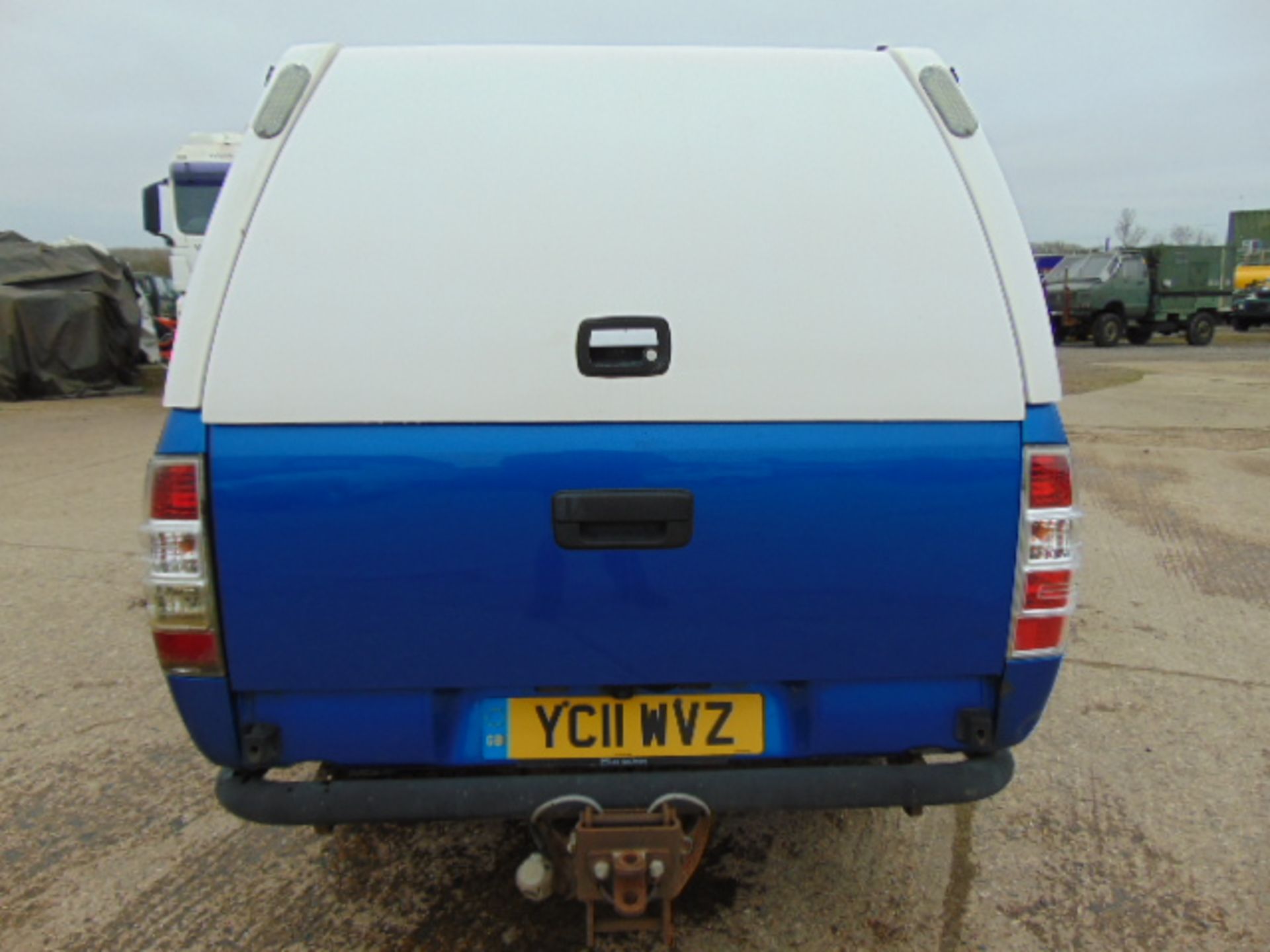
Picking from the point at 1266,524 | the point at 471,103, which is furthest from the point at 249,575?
the point at 1266,524

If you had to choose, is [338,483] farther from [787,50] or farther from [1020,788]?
[1020,788]

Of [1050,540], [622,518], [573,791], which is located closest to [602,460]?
[622,518]

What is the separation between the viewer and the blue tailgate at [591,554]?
75.9 inches

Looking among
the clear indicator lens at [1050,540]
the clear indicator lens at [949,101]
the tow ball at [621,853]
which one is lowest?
the tow ball at [621,853]

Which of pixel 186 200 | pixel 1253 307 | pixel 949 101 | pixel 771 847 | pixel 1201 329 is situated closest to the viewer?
pixel 949 101

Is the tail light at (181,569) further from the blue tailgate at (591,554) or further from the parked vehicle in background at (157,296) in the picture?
the parked vehicle in background at (157,296)

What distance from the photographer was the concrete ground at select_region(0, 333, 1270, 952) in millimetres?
2527

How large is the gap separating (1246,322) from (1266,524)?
26.4 m

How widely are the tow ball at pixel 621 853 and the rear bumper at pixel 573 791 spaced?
0.10 ft

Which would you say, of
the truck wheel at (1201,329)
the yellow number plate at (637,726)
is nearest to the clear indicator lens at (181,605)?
the yellow number plate at (637,726)

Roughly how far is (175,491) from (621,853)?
3.92 feet

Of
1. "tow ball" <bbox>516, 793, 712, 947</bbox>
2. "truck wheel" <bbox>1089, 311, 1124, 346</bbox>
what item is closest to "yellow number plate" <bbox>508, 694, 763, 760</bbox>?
"tow ball" <bbox>516, 793, 712, 947</bbox>

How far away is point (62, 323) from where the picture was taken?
581 inches

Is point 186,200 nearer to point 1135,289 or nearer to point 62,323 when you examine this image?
point 62,323
